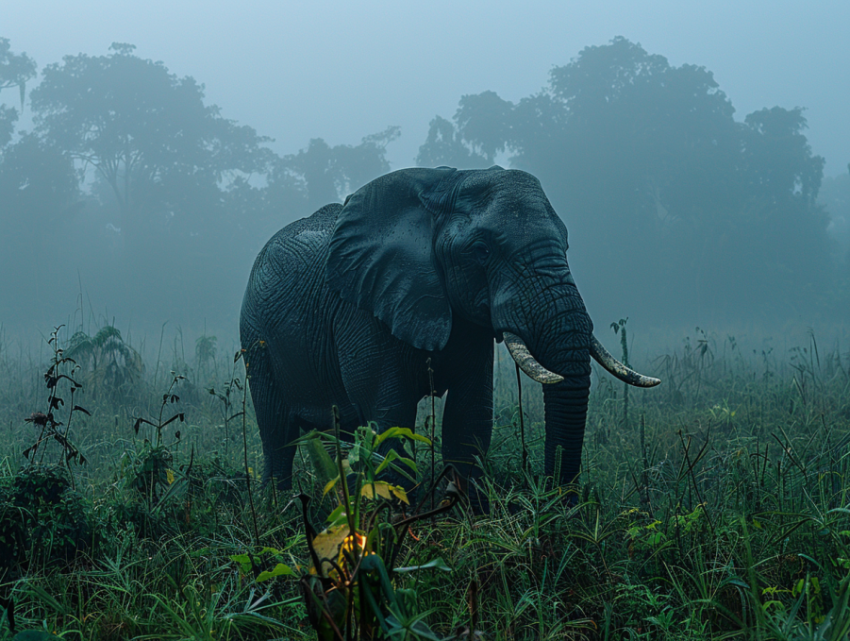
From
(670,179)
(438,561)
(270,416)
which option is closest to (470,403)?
(270,416)

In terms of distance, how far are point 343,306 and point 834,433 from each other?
3418 mm

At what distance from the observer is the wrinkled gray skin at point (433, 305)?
11.2ft

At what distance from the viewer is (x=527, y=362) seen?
328cm

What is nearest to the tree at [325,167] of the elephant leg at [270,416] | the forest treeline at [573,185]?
the forest treeline at [573,185]

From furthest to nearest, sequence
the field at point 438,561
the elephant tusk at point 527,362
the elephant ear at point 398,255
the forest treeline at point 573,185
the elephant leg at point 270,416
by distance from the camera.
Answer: the forest treeline at point 573,185
the elephant leg at point 270,416
the elephant ear at point 398,255
the elephant tusk at point 527,362
the field at point 438,561

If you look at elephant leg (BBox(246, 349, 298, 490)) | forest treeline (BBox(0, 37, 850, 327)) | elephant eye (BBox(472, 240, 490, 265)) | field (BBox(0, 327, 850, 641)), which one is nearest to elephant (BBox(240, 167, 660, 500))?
elephant eye (BBox(472, 240, 490, 265))

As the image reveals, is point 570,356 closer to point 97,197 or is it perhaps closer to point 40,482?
point 40,482

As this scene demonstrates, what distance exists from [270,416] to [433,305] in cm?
178

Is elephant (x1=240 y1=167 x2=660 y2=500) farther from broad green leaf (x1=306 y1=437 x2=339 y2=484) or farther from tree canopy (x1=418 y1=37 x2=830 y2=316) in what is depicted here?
tree canopy (x1=418 y1=37 x2=830 y2=316)

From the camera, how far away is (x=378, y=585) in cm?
164

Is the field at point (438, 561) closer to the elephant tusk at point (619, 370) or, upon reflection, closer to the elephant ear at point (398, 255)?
the elephant tusk at point (619, 370)

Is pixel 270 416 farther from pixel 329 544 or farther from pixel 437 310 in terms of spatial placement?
pixel 329 544

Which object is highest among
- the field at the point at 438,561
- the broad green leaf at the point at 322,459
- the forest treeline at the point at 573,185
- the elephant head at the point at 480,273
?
the forest treeline at the point at 573,185

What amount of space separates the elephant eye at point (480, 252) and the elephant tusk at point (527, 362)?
40cm
